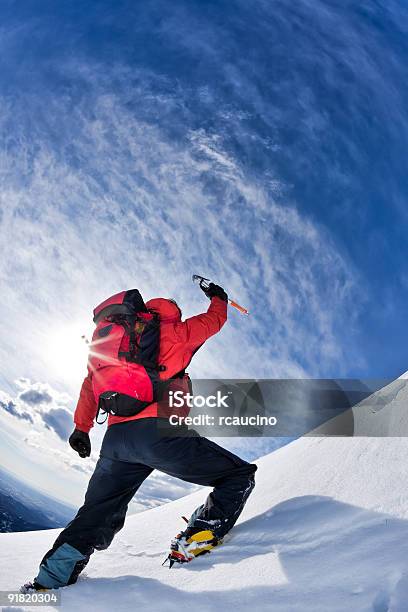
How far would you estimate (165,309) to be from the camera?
3957 millimetres

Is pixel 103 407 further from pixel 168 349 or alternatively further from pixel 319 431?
pixel 319 431

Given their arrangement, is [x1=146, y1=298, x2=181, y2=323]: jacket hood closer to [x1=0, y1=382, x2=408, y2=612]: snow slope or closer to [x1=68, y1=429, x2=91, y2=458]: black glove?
[x1=68, y1=429, x2=91, y2=458]: black glove

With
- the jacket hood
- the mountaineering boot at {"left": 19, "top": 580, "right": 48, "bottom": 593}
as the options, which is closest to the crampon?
the mountaineering boot at {"left": 19, "top": 580, "right": 48, "bottom": 593}

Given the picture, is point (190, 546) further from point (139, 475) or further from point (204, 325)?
point (204, 325)

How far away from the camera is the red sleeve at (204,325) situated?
386 centimetres

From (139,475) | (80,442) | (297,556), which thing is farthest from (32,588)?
(297,556)

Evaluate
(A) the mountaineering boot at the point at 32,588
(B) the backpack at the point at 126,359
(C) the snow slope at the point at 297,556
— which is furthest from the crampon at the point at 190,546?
(B) the backpack at the point at 126,359

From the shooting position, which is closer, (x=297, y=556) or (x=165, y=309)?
(x=297, y=556)

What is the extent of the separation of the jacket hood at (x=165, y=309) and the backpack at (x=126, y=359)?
129mm

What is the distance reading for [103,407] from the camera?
3.82 m

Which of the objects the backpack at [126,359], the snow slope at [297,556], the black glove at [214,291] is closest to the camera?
the snow slope at [297,556]

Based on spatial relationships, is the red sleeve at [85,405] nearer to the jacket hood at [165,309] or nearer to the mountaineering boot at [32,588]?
the jacket hood at [165,309]

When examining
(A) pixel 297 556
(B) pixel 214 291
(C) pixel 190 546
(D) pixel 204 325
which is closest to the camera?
(A) pixel 297 556

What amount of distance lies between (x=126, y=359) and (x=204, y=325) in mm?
757
